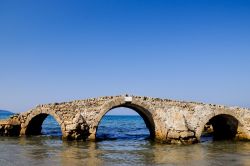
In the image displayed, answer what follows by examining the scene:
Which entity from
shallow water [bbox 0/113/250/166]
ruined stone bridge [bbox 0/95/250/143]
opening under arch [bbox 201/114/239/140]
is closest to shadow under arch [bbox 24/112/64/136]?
ruined stone bridge [bbox 0/95/250/143]

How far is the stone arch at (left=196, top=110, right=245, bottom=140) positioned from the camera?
2544cm

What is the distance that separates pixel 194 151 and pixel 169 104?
15.1ft

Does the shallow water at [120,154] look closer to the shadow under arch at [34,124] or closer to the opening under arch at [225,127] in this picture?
the opening under arch at [225,127]

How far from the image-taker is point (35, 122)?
30.2 meters

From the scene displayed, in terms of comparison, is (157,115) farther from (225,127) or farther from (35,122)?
(35,122)

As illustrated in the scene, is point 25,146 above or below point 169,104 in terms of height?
below

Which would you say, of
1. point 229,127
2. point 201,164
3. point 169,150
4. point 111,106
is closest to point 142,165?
point 201,164

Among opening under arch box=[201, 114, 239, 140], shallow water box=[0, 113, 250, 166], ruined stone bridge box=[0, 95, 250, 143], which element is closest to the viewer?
shallow water box=[0, 113, 250, 166]

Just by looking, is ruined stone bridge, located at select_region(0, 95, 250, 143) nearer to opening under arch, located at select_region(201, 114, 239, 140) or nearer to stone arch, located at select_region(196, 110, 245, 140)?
stone arch, located at select_region(196, 110, 245, 140)

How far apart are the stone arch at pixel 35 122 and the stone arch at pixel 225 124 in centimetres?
903

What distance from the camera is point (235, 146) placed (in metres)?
24.0

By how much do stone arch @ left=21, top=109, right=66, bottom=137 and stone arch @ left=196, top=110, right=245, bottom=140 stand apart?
9.03 meters

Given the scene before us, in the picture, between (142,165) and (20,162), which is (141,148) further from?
(20,162)

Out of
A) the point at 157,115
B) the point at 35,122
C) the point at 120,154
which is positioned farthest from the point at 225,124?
the point at 35,122
